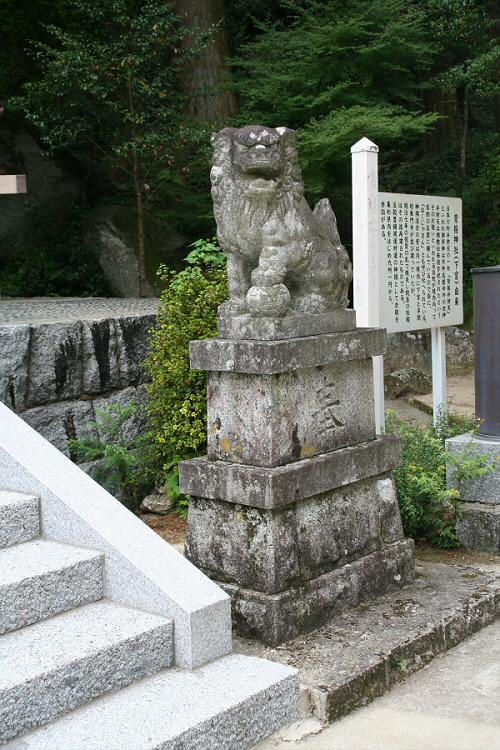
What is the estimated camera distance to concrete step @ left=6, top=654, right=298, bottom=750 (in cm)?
269

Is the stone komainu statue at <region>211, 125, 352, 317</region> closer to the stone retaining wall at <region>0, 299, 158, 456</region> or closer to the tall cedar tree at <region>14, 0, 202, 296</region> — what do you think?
the stone retaining wall at <region>0, 299, 158, 456</region>

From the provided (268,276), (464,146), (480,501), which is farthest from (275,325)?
(464,146)

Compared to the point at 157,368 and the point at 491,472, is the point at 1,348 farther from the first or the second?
the point at 491,472

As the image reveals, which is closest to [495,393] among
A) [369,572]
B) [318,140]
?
[369,572]

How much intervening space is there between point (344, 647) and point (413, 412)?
18.4ft

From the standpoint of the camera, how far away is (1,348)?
5535 millimetres

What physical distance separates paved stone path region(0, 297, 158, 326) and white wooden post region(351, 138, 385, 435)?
2.00 metres

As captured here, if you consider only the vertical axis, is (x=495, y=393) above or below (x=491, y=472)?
above

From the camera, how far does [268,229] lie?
3.73 m

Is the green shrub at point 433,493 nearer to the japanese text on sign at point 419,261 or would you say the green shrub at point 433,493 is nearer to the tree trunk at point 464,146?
the japanese text on sign at point 419,261

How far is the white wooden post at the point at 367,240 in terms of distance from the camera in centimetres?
516

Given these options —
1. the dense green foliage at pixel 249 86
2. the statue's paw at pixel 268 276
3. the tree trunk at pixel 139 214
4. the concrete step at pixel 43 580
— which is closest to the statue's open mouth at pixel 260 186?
the statue's paw at pixel 268 276

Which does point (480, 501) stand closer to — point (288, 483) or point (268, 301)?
point (288, 483)

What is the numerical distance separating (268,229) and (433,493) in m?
2.03
